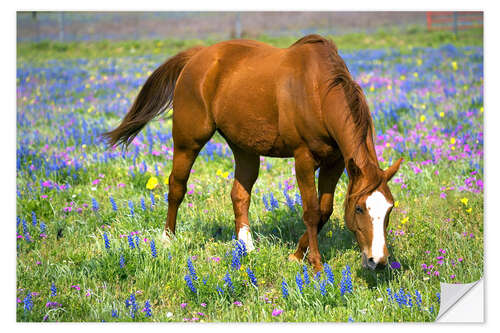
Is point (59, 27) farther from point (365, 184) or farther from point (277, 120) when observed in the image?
point (365, 184)

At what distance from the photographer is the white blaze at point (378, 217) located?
3846mm

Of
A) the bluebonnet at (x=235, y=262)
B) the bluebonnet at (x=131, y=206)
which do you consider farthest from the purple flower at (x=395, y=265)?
the bluebonnet at (x=131, y=206)

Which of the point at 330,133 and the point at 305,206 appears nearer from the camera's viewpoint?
the point at 330,133

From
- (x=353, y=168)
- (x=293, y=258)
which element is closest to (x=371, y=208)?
(x=353, y=168)

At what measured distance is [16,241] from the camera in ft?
16.7

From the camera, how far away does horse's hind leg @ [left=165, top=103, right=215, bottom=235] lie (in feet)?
17.4

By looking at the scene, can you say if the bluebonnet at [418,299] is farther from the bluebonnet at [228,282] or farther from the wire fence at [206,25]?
the wire fence at [206,25]

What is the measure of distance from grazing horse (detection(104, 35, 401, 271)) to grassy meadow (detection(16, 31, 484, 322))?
36cm

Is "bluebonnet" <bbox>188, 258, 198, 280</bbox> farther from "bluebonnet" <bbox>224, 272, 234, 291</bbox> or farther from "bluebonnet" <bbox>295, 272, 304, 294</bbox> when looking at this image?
"bluebonnet" <bbox>295, 272, 304, 294</bbox>

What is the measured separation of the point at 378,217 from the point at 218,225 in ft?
7.29

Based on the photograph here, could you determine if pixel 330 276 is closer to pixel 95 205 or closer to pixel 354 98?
pixel 354 98

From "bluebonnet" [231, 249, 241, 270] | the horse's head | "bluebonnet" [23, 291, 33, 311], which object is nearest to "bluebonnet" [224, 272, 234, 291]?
"bluebonnet" [231, 249, 241, 270]

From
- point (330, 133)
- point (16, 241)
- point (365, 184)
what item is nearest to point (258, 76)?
point (330, 133)

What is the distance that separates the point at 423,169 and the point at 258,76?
2.55 metres
